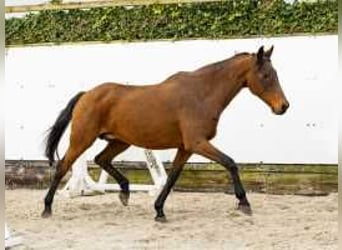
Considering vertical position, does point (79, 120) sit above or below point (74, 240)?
above

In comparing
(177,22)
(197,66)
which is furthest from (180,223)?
(177,22)

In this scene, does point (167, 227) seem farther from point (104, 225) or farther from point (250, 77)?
point (250, 77)

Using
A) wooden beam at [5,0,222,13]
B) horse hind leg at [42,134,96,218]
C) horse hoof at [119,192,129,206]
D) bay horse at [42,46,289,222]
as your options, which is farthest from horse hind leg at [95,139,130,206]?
wooden beam at [5,0,222,13]

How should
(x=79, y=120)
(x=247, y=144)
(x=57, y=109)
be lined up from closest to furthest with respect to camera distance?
1. (x=79, y=120)
2. (x=247, y=144)
3. (x=57, y=109)

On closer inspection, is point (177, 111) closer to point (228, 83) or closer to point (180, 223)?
point (228, 83)

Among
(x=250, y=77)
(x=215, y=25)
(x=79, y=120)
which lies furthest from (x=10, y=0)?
(x=250, y=77)

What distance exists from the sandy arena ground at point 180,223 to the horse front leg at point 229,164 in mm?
129

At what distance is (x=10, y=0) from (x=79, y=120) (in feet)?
9.12

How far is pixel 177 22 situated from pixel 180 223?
96.3 inches

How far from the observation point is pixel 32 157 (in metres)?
6.32

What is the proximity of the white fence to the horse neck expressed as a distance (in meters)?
1.31

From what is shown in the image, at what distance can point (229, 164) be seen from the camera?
13.7 ft

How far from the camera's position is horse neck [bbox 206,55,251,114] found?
14.5 ft

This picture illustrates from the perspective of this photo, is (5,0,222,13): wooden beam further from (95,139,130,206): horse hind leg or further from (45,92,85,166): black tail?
(95,139,130,206): horse hind leg
